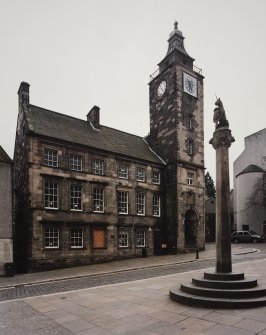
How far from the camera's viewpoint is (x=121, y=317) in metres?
8.53

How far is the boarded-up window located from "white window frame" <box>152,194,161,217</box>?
6.52m

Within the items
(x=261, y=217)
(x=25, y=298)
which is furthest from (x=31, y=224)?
(x=261, y=217)

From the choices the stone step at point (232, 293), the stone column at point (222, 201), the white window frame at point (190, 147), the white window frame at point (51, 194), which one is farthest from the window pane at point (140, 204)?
the stone step at point (232, 293)

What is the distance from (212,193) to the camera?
78062mm

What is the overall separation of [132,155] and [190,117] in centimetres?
844

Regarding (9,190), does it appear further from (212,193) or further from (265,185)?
(212,193)

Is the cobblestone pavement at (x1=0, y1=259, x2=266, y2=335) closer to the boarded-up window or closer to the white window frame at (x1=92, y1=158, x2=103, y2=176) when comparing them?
the boarded-up window

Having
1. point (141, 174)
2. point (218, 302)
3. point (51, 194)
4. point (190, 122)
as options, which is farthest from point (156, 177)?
point (218, 302)

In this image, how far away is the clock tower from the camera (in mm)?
30688

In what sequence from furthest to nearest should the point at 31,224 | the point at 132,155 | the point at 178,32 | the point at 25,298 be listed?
the point at 178,32 → the point at 132,155 → the point at 31,224 → the point at 25,298

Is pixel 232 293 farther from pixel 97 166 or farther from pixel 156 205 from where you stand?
pixel 156 205

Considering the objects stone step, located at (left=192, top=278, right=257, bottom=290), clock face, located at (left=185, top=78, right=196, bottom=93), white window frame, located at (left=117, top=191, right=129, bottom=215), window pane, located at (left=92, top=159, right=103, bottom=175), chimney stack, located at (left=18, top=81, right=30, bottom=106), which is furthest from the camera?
clock face, located at (left=185, top=78, right=196, bottom=93)

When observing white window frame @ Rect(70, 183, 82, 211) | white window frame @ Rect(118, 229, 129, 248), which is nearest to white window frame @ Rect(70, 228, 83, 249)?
white window frame @ Rect(70, 183, 82, 211)

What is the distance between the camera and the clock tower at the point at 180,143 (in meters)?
30.7
